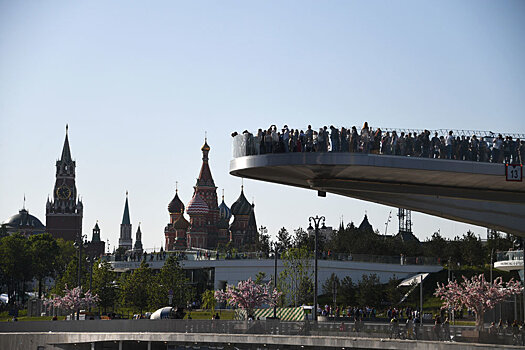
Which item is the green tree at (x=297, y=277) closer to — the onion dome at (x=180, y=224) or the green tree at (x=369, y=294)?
the green tree at (x=369, y=294)

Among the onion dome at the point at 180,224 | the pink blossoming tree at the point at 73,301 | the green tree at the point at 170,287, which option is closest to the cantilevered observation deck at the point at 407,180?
the pink blossoming tree at the point at 73,301

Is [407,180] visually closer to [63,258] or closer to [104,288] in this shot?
[104,288]

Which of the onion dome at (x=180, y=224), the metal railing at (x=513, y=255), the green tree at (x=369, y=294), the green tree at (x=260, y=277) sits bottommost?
the green tree at (x=369, y=294)

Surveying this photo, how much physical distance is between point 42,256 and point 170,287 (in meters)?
61.4

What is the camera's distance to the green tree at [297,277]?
98875 mm

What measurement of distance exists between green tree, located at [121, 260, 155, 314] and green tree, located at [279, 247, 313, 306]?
1423 cm

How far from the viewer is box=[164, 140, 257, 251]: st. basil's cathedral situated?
16938cm

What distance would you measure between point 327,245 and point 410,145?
308 feet

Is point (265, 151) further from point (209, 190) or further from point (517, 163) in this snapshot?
point (209, 190)

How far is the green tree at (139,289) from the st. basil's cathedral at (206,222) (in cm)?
7138

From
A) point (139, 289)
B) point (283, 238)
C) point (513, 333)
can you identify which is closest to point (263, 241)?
point (283, 238)

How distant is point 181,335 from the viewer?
54.3 metres

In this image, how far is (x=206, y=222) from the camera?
563ft

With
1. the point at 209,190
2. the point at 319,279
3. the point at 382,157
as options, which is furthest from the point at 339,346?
the point at 209,190
